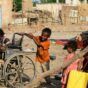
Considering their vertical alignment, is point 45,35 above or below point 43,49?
above

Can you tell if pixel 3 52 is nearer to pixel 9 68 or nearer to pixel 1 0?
pixel 9 68

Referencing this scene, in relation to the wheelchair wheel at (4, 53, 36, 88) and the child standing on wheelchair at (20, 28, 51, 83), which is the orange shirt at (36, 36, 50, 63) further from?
the wheelchair wheel at (4, 53, 36, 88)

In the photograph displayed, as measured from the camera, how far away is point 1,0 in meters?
37.1

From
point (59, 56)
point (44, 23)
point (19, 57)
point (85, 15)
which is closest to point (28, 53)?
point (19, 57)

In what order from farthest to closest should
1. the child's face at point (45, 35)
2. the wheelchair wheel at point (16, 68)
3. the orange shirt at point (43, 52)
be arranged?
the orange shirt at point (43, 52) → the child's face at point (45, 35) → the wheelchair wheel at point (16, 68)

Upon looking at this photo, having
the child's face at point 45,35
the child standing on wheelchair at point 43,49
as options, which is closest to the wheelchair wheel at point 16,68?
the child standing on wheelchair at point 43,49

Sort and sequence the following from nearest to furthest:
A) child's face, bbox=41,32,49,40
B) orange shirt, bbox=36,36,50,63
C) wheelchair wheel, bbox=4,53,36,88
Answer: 1. wheelchair wheel, bbox=4,53,36,88
2. child's face, bbox=41,32,49,40
3. orange shirt, bbox=36,36,50,63

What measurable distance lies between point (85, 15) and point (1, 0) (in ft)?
40.1

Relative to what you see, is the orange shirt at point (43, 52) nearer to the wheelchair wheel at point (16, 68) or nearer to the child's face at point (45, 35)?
the child's face at point (45, 35)

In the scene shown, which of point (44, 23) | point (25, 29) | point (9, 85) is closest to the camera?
point (9, 85)

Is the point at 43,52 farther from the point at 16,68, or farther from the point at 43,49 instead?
the point at 16,68

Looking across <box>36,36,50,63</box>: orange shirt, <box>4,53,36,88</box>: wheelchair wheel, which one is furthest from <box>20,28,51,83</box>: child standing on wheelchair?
<box>4,53,36,88</box>: wheelchair wheel

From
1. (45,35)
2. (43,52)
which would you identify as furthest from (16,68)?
(45,35)

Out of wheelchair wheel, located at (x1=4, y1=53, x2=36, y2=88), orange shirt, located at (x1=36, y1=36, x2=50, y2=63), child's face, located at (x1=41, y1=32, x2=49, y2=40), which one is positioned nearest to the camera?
wheelchair wheel, located at (x1=4, y1=53, x2=36, y2=88)
